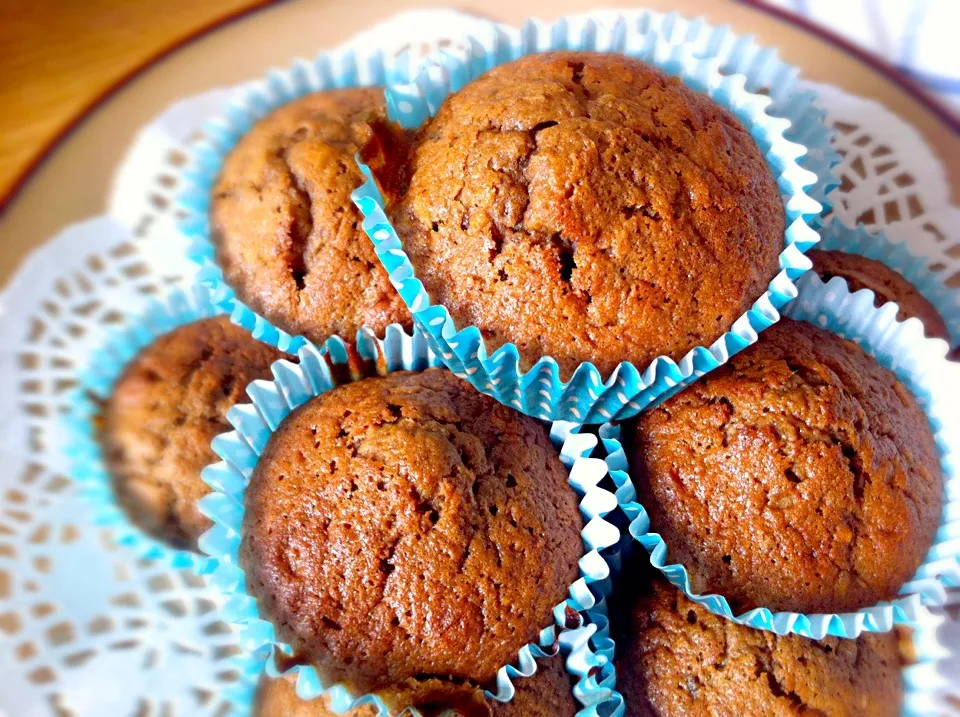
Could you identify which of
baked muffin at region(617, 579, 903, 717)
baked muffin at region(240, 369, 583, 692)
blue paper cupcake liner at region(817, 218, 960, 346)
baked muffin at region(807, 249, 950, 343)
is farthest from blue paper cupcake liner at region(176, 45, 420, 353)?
blue paper cupcake liner at region(817, 218, 960, 346)

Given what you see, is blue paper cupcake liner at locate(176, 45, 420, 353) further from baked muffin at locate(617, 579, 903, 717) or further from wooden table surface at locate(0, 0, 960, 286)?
baked muffin at locate(617, 579, 903, 717)

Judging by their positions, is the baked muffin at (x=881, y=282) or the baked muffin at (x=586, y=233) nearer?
the baked muffin at (x=586, y=233)

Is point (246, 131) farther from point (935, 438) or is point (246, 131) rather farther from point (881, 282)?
point (935, 438)

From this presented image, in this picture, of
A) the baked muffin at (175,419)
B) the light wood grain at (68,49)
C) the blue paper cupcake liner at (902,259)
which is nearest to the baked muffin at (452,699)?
the baked muffin at (175,419)

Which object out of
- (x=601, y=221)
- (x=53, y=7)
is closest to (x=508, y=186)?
(x=601, y=221)

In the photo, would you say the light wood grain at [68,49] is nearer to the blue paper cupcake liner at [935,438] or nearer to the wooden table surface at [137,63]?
the wooden table surface at [137,63]

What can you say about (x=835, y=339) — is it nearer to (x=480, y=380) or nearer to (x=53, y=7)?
(x=480, y=380)
